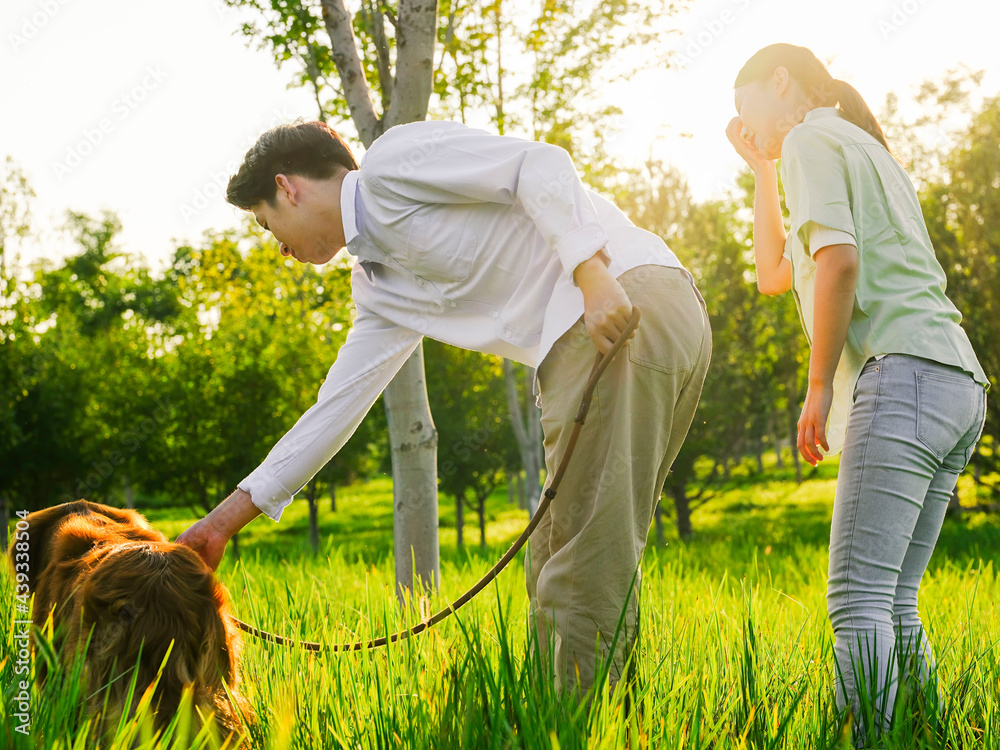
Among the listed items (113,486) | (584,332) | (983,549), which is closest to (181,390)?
(113,486)

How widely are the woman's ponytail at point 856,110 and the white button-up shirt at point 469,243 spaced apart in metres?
0.65

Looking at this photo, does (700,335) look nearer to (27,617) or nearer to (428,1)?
(27,617)

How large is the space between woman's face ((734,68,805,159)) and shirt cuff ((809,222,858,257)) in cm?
36

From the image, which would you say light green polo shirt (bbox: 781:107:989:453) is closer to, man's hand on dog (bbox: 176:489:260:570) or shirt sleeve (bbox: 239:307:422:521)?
shirt sleeve (bbox: 239:307:422:521)

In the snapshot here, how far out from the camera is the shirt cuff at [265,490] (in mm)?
1957

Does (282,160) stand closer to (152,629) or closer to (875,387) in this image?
(152,629)

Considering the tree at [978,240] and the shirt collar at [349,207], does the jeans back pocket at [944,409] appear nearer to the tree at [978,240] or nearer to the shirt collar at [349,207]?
the shirt collar at [349,207]

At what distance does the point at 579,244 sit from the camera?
5.42 feet

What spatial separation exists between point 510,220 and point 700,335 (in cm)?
53

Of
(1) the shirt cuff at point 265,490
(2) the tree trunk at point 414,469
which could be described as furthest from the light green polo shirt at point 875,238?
(2) the tree trunk at point 414,469

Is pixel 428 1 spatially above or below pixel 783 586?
above

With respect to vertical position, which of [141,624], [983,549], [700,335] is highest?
[700,335]

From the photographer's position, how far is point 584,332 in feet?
5.65

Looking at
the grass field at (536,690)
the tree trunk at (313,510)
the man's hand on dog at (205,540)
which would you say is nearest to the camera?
the grass field at (536,690)
